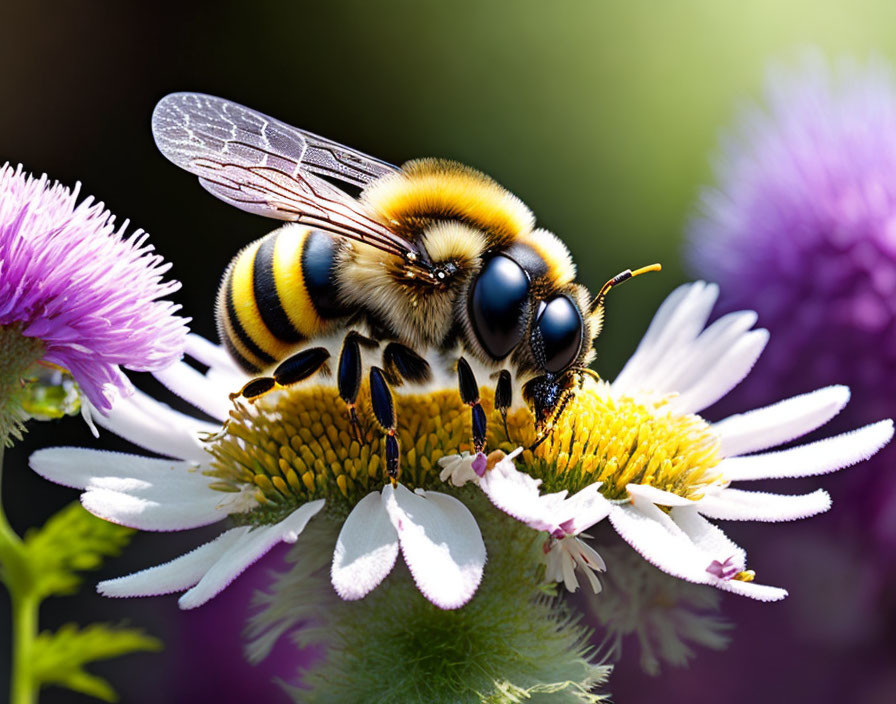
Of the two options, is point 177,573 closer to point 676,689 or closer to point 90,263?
point 90,263

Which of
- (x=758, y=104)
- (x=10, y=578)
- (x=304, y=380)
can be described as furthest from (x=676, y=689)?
(x=758, y=104)

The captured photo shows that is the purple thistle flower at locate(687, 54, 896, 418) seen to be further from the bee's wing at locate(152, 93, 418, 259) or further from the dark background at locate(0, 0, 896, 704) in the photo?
the bee's wing at locate(152, 93, 418, 259)

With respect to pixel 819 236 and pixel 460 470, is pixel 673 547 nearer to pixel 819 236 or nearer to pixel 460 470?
pixel 460 470

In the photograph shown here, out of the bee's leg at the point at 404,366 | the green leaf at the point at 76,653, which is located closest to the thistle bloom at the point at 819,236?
the bee's leg at the point at 404,366

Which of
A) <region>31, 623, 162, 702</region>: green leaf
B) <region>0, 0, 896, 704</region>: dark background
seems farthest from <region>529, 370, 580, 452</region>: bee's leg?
<region>0, 0, 896, 704</region>: dark background

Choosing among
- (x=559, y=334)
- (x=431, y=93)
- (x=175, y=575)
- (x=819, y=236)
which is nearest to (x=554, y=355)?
(x=559, y=334)

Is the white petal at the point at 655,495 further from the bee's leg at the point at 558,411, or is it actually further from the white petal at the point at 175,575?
the white petal at the point at 175,575
